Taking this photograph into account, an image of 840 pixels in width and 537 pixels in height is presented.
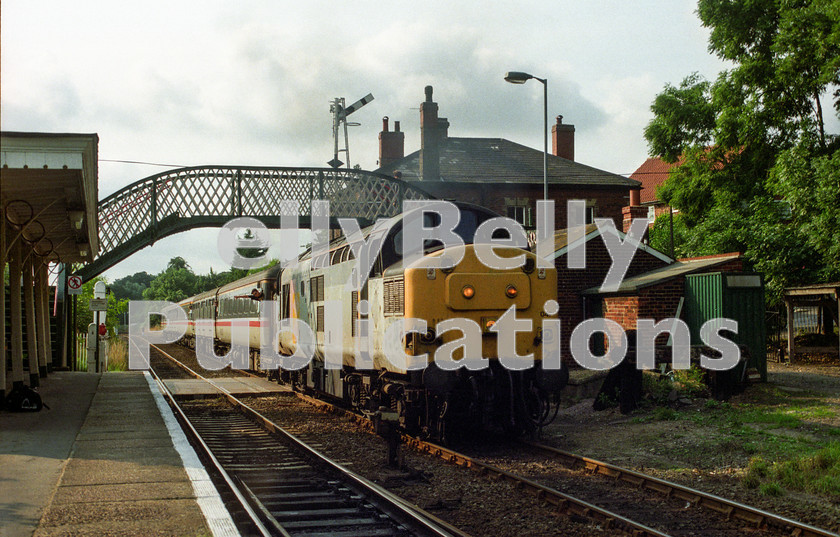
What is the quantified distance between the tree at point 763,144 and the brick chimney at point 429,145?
9203 mm

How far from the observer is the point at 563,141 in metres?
42.6

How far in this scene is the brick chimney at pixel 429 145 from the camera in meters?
35.2

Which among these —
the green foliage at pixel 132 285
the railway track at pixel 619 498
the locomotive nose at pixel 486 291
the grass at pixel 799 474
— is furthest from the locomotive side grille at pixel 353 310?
the green foliage at pixel 132 285

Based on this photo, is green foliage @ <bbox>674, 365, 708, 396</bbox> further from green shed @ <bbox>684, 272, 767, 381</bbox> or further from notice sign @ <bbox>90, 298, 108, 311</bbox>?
notice sign @ <bbox>90, 298, 108, 311</bbox>

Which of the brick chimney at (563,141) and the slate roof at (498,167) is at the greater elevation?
the brick chimney at (563,141)

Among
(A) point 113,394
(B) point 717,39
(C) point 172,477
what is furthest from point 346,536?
(B) point 717,39

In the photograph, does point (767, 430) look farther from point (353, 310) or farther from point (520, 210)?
point (520, 210)

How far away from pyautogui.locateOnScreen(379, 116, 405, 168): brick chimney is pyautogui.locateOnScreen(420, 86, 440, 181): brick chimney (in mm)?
5831

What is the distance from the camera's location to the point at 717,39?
29156 mm

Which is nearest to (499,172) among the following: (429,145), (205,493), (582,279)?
(429,145)

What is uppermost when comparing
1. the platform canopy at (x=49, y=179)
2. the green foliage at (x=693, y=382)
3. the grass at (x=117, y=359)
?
the platform canopy at (x=49, y=179)

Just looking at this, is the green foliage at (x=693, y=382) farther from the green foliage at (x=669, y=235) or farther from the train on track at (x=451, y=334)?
the green foliage at (x=669, y=235)

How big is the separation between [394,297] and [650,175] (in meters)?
54.1

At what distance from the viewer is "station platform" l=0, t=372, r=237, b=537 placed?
657cm
